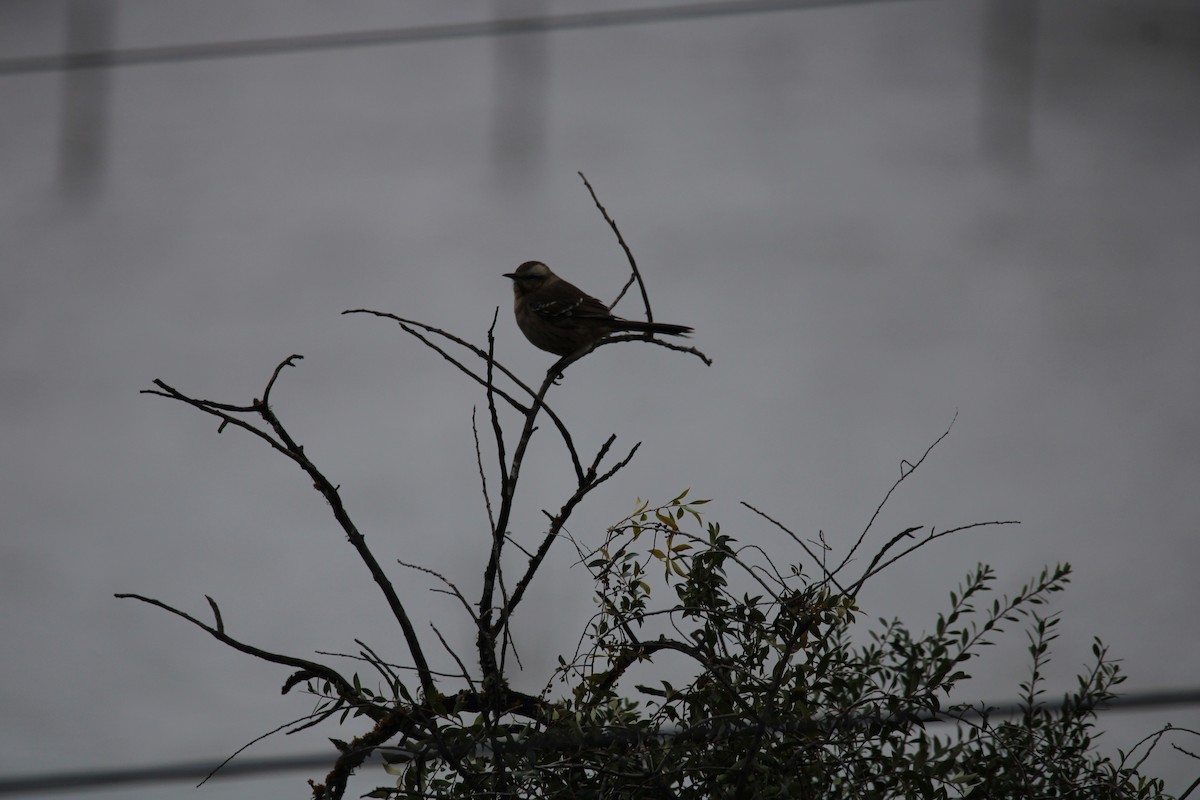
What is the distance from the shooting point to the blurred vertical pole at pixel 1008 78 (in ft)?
12.9

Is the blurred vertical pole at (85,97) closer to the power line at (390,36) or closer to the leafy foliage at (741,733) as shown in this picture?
the power line at (390,36)

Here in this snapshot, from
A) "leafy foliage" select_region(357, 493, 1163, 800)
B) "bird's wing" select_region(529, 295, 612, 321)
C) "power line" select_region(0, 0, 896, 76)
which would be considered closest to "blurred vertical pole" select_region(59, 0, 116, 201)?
"power line" select_region(0, 0, 896, 76)

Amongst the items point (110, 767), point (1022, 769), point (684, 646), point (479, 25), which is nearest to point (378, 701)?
point (684, 646)

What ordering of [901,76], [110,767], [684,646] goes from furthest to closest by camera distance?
[901,76] → [110,767] → [684,646]

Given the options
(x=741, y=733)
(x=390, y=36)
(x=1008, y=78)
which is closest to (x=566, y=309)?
(x=741, y=733)

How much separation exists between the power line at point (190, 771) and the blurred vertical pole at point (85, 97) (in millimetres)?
2316

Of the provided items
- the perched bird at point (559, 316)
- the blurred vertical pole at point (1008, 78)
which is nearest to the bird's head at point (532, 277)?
the perched bird at point (559, 316)

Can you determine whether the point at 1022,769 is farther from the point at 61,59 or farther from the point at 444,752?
the point at 61,59

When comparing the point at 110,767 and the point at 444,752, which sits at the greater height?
the point at 110,767

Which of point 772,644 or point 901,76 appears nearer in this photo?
point 772,644

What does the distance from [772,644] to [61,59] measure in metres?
4.18

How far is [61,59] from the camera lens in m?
4.17

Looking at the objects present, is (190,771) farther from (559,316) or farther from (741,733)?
(741,733)

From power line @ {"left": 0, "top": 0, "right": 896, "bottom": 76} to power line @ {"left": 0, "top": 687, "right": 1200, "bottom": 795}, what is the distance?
2819mm
